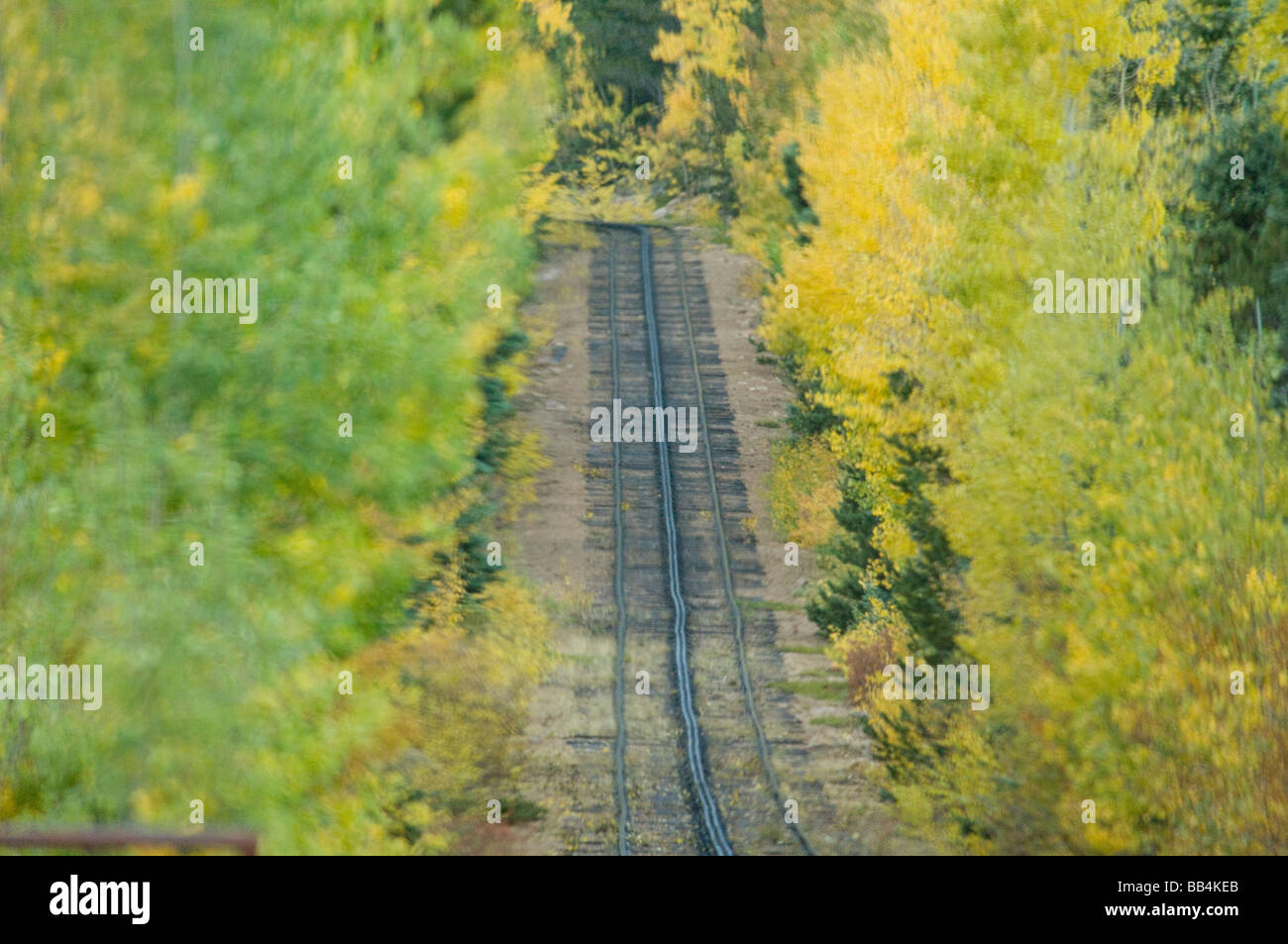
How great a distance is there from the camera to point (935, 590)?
61.9ft

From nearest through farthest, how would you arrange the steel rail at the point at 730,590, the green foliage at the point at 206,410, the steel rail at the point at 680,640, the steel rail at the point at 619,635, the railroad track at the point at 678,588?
the green foliage at the point at 206,410, the steel rail at the point at 680,640, the steel rail at the point at 619,635, the railroad track at the point at 678,588, the steel rail at the point at 730,590

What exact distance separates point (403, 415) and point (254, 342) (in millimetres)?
2652

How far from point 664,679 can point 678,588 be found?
359cm

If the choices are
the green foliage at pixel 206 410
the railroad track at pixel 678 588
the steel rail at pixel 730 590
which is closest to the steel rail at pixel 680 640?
the railroad track at pixel 678 588

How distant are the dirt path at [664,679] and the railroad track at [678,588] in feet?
0.28

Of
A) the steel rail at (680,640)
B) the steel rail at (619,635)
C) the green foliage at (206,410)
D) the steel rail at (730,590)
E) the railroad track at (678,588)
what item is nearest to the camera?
the green foliage at (206,410)

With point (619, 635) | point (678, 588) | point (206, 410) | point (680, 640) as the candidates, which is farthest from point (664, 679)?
point (206, 410)

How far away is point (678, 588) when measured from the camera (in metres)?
25.7

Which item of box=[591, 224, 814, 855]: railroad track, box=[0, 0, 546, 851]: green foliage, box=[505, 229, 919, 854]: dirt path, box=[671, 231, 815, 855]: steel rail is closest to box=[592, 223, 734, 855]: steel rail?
box=[591, 224, 814, 855]: railroad track

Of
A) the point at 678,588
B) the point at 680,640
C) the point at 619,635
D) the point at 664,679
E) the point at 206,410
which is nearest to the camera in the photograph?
the point at 206,410

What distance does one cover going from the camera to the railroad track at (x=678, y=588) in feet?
59.6

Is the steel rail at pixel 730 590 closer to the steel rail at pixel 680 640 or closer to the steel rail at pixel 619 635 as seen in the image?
the steel rail at pixel 680 640

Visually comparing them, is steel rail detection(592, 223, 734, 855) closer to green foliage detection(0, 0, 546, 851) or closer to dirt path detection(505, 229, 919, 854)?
dirt path detection(505, 229, 919, 854)

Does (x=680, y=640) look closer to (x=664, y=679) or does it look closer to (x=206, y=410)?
(x=664, y=679)
